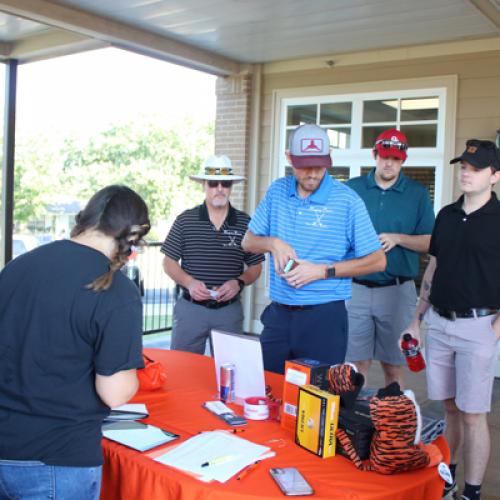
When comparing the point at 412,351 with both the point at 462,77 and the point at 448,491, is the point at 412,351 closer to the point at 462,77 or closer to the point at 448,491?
the point at 448,491

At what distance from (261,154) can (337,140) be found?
93 centimetres

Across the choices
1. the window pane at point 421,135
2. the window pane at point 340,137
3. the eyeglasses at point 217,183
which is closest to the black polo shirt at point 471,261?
the eyeglasses at point 217,183

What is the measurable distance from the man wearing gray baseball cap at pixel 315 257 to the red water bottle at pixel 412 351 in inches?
14.4

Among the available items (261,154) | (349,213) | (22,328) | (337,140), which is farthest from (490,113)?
(22,328)

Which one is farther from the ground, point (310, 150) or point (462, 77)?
point (462, 77)

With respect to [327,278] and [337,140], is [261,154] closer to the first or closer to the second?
[337,140]

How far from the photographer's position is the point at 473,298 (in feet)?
9.19

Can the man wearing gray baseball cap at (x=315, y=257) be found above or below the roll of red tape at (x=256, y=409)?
above

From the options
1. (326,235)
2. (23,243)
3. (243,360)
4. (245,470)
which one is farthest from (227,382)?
(23,243)

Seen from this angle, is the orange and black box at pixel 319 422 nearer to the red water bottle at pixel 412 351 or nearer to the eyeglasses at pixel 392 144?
the red water bottle at pixel 412 351

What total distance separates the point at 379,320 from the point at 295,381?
1749mm

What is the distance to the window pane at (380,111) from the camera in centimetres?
645

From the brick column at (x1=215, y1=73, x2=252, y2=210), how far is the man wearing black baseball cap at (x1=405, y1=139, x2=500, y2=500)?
4586mm

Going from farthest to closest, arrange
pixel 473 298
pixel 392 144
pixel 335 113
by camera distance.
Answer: pixel 335 113
pixel 392 144
pixel 473 298
